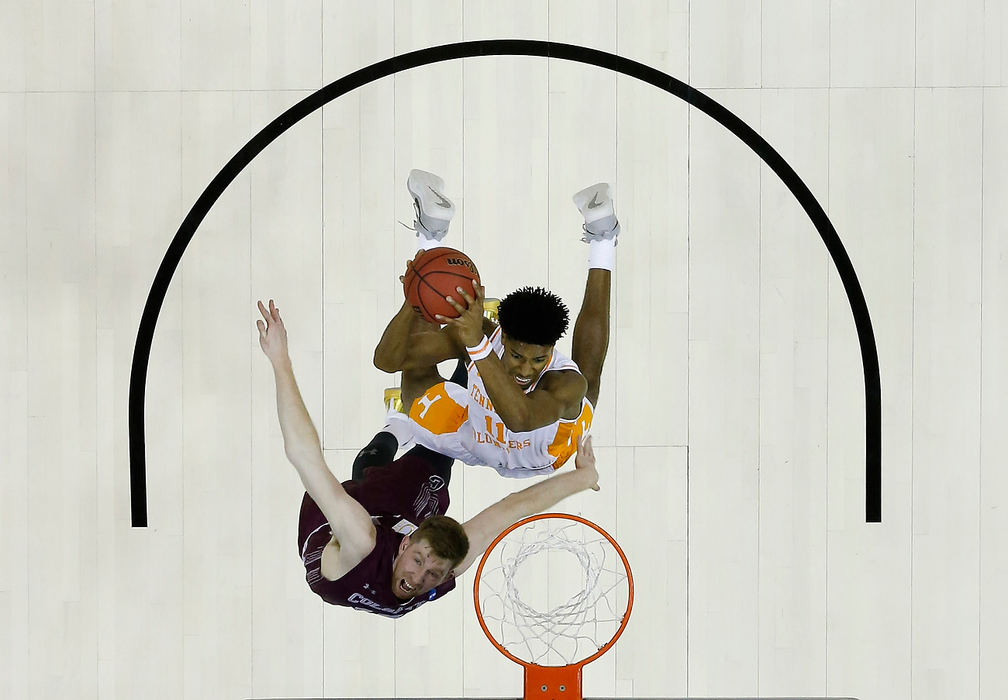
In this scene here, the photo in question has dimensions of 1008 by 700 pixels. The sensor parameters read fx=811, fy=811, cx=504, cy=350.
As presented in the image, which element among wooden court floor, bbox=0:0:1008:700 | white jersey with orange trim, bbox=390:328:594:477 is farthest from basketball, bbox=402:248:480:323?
wooden court floor, bbox=0:0:1008:700

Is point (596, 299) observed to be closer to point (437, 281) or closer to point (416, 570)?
point (437, 281)

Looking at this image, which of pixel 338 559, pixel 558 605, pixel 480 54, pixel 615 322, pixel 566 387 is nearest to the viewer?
pixel 338 559

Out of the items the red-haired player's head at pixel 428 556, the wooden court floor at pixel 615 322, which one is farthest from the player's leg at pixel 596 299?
the red-haired player's head at pixel 428 556

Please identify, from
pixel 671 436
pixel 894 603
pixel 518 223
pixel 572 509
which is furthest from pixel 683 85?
pixel 894 603

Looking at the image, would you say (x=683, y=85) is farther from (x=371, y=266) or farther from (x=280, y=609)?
(x=280, y=609)

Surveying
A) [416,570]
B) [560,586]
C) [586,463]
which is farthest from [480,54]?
[560,586]

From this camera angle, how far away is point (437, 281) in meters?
2.96

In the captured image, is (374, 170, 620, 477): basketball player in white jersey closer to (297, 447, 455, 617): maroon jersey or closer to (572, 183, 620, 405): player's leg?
(572, 183, 620, 405): player's leg

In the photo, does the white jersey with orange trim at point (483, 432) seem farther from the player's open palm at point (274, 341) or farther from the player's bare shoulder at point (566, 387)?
the player's open palm at point (274, 341)

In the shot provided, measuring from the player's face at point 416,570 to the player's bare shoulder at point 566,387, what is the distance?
28.3 inches

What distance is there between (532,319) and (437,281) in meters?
0.37

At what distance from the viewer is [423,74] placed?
12.9ft

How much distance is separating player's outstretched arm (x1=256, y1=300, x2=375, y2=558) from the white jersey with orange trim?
588mm

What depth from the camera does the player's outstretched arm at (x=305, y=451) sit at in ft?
9.00
